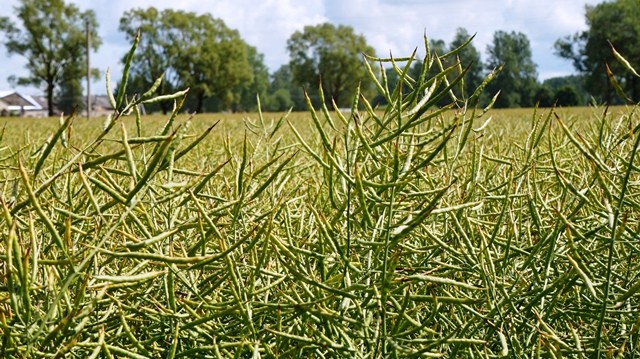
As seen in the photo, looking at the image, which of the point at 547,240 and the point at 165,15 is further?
the point at 165,15

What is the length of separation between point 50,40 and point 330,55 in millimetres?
21336

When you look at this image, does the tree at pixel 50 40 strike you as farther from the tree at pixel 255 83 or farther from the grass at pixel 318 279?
the grass at pixel 318 279

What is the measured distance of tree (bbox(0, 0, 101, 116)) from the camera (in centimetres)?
4891

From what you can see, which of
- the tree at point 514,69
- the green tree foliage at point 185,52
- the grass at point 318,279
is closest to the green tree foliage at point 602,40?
the tree at point 514,69

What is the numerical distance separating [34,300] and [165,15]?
54.3 m

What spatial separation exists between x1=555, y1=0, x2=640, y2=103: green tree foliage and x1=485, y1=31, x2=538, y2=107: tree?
1059cm

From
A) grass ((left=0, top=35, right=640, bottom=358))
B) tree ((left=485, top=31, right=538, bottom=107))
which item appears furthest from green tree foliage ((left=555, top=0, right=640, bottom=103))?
grass ((left=0, top=35, right=640, bottom=358))

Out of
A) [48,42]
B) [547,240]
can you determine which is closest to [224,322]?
[547,240]

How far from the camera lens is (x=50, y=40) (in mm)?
49250

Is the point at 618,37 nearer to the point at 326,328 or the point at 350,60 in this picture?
the point at 350,60

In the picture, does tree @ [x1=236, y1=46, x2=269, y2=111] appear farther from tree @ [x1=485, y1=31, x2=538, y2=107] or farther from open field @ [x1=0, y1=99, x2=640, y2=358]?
open field @ [x1=0, y1=99, x2=640, y2=358]

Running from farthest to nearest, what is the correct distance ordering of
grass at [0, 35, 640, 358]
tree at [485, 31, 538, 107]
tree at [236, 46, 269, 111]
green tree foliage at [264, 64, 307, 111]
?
green tree foliage at [264, 64, 307, 111], tree at [236, 46, 269, 111], tree at [485, 31, 538, 107], grass at [0, 35, 640, 358]

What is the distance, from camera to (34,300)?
0.75 metres

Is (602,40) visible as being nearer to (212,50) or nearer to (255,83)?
(212,50)
